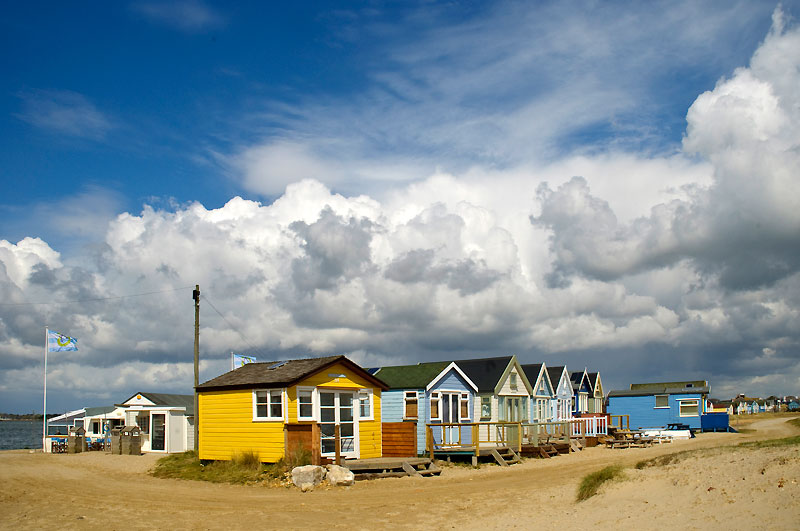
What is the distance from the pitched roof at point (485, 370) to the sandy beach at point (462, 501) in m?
11.5

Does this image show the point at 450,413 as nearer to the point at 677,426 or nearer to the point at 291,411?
the point at 291,411

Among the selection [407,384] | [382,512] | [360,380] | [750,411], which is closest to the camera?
[382,512]

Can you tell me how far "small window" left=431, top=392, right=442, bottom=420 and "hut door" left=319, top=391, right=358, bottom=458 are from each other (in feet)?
20.8

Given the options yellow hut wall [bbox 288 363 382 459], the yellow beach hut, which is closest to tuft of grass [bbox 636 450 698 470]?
the yellow beach hut

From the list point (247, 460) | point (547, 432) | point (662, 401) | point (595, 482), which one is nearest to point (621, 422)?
point (547, 432)

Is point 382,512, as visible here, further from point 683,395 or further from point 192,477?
point 683,395

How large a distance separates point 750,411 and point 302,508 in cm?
14984

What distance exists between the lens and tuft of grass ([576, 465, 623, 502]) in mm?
17328

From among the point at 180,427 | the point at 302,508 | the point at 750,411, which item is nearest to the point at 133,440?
the point at 180,427

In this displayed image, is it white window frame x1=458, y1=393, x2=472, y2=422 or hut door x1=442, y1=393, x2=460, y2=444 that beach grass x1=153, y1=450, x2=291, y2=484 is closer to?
hut door x1=442, y1=393, x2=460, y2=444

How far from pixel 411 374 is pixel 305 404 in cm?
928

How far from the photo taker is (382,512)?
18234 mm

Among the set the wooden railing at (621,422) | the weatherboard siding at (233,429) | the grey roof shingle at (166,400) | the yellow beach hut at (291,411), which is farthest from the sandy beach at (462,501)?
the wooden railing at (621,422)

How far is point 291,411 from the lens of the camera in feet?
87.4
